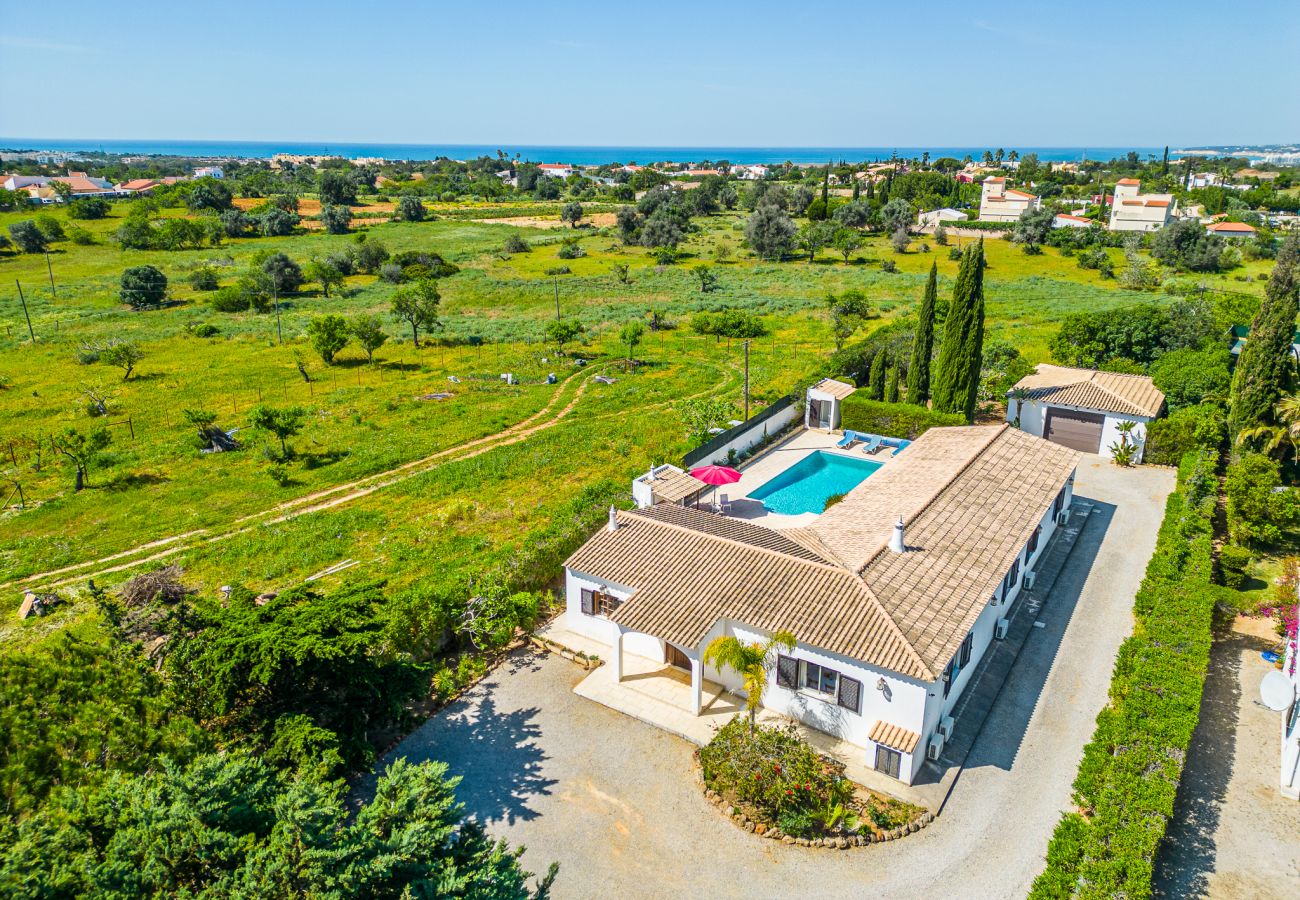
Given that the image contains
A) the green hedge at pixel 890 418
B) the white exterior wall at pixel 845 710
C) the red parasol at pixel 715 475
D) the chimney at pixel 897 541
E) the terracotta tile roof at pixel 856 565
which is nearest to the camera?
the white exterior wall at pixel 845 710

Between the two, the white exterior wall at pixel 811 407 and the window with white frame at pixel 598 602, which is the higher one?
the white exterior wall at pixel 811 407

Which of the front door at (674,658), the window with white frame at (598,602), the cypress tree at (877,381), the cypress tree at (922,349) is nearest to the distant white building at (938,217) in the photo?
the cypress tree at (877,381)

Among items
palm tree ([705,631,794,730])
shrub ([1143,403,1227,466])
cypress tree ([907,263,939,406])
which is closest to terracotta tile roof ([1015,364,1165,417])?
shrub ([1143,403,1227,466])

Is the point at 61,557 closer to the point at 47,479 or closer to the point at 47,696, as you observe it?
the point at 47,479

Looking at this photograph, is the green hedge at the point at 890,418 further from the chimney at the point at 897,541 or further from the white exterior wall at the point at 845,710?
the white exterior wall at the point at 845,710

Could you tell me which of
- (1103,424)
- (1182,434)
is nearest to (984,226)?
(1103,424)

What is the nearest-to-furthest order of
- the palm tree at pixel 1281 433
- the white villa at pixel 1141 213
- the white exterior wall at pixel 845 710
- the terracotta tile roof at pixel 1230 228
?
1. the white exterior wall at pixel 845 710
2. the palm tree at pixel 1281 433
3. the terracotta tile roof at pixel 1230 228
4. the white villa at pixel 1141 213

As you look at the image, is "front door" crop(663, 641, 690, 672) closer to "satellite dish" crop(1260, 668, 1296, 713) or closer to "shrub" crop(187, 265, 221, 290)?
"satellite dish" crop(1260, 668, 1296, 713)

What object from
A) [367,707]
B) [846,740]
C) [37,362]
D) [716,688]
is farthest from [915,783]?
[37,362]
